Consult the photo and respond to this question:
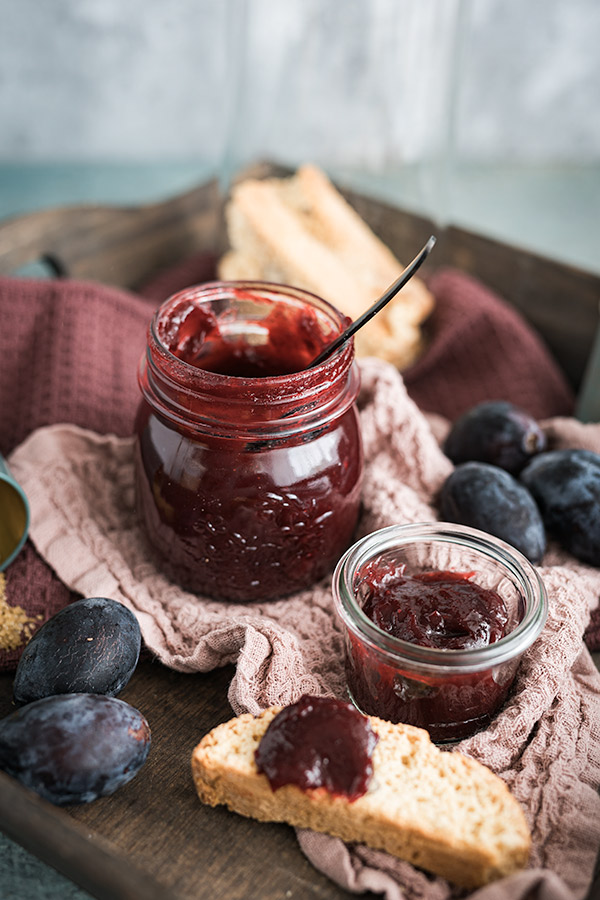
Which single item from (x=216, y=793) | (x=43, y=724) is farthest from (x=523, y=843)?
(x=43, y=724)

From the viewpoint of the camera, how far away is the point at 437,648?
69 cm

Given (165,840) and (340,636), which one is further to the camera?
(340,636)

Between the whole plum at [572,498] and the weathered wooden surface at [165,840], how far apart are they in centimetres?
40

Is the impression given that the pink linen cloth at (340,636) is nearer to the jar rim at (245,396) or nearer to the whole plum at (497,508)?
the whole plum at (497,508)

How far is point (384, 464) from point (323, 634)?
21 centimetres

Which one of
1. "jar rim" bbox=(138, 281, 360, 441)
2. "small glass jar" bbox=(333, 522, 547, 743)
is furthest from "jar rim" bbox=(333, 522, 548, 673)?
"jar rim" bbox=(138, 281, 360, 441)

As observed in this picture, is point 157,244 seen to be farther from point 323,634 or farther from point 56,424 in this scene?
point 323,634

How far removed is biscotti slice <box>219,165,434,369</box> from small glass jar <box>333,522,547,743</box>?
0.52 m

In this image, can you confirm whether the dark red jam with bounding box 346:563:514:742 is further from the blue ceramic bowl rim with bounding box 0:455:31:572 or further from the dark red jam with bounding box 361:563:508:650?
the blue ceramic bowl rim with bounding box 0:455:31:572

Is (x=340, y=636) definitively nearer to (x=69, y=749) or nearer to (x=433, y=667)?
(x=433, y=667)

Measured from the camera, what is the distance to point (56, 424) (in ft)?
3.25

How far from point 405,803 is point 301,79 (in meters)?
1.12

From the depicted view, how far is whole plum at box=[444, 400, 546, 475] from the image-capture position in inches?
37.0

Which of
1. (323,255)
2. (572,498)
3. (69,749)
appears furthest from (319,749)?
(323,255)
